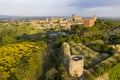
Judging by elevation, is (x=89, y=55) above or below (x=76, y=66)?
below

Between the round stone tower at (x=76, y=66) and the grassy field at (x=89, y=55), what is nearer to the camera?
the round stone tower at (x=76, y=66)

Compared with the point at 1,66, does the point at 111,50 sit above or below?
above

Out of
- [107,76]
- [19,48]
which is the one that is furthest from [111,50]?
[19,48]

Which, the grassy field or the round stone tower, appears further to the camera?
the grassy field

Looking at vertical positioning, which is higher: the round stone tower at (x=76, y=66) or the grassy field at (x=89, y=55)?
the round stone tower at (x=76, y=66)

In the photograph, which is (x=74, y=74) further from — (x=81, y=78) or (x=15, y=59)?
(x=15, y=59)

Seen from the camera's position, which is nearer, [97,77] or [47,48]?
[97,77]

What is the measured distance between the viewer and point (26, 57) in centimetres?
2477

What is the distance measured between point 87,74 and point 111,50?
6995mm

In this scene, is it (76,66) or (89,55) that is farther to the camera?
(89,55)

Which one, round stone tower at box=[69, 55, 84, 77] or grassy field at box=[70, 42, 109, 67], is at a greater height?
round stone tower at box=[69, 55, 84, 77]

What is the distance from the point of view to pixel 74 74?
53.1 feet

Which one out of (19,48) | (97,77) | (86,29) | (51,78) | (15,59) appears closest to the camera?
(97,77)

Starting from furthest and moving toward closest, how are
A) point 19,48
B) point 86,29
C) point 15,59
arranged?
point 86,29 → point 19,48 → point 15,59
